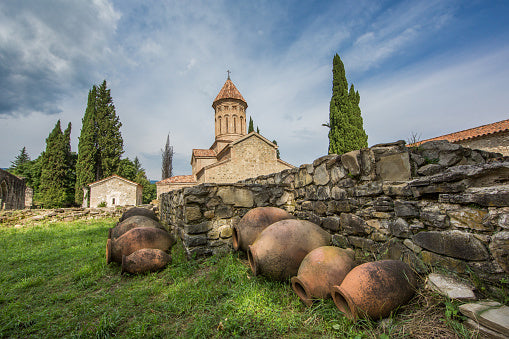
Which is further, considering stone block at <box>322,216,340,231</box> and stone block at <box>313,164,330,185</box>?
stone block at <box>313,164,330,185</box>

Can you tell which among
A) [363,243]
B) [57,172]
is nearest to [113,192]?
[57,172]

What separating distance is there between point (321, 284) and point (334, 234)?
1191 millimetres

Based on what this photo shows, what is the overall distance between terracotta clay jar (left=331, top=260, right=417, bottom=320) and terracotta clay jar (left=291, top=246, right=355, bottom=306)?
13 cm

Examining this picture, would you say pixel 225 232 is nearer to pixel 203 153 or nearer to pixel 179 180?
pixel 179 180

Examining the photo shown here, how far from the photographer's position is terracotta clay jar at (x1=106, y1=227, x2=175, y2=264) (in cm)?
358

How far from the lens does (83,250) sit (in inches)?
192

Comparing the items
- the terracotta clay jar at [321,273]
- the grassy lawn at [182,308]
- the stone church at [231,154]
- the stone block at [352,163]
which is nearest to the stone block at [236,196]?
the grassy lawn at [182,308]

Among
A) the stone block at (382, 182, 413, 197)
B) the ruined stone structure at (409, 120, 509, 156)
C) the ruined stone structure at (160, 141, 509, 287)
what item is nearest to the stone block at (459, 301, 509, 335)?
the ruined stone structure at (160, 141, 509, 287)

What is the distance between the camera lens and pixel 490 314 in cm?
138

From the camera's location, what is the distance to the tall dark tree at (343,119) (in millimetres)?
15883

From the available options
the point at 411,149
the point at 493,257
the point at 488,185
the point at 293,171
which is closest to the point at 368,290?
the point at 493,257

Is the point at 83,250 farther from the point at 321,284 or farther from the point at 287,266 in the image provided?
the point at 321,284

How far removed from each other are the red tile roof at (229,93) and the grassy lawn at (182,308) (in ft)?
64.8

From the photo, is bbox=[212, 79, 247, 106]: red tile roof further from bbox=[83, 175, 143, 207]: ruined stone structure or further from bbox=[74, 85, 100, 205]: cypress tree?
bbox=[74, 85, 100, 205]: cypress tree
